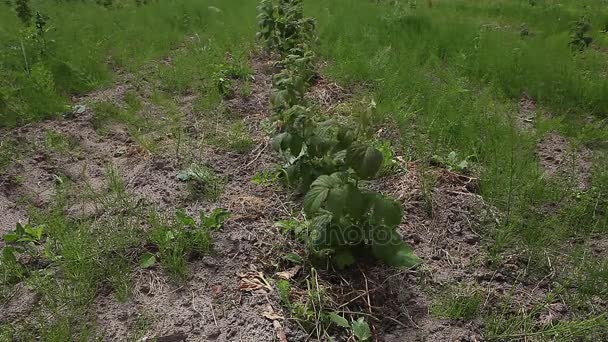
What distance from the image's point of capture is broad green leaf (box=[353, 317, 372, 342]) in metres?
2.11

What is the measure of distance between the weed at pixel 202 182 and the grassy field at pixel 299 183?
15mm

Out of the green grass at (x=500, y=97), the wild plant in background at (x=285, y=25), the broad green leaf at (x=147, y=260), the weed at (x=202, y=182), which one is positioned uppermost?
the wild plant in background at (x=285, y=25)

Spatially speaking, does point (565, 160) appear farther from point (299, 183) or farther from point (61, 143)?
point (61, 143)

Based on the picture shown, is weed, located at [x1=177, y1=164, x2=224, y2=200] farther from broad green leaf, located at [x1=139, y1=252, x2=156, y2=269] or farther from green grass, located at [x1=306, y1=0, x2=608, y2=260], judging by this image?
green grass, located at [x1=306, y1=0, x2=608, y2=260]

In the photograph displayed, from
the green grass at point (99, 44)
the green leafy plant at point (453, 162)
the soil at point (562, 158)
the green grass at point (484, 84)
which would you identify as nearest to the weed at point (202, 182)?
the green grass at point (484, 84)

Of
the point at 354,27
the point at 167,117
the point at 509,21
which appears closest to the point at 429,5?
the point at 509,21

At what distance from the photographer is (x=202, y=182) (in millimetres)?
3266

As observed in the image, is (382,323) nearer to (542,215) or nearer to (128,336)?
(128,336)

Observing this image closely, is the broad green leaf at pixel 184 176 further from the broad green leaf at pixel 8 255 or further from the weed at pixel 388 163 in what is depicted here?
the weed at pixel 388 163

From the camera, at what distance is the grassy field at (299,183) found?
2.30 m

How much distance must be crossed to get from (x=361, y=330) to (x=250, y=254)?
0.78 m

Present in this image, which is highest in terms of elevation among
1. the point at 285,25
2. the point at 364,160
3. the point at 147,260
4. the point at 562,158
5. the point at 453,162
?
the point at 364,160

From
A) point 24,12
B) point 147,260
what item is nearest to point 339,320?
point 147,260

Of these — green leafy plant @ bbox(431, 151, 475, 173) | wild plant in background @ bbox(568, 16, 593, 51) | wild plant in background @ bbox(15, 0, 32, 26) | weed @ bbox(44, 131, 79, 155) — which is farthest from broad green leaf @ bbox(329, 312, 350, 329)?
wild plant in background @ bbox(15, 0, 32, 26)
